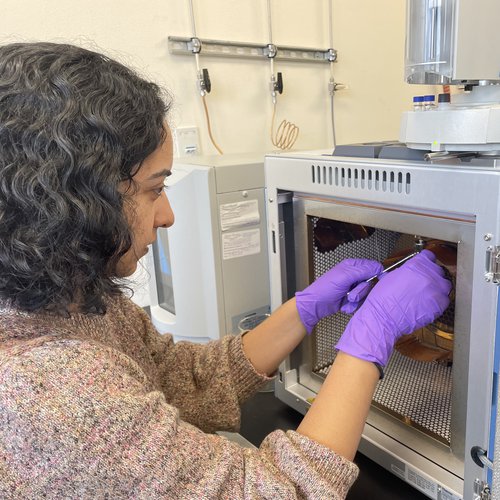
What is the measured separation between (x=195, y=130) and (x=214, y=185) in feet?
2.22

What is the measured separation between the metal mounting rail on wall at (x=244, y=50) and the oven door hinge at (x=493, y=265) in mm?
1215

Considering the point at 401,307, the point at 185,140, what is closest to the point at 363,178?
the point at 401,307

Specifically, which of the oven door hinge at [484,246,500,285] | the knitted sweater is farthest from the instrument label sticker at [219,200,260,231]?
the oven door hinge at [484,246,500,285]

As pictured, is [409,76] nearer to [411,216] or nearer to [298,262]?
[411,216]

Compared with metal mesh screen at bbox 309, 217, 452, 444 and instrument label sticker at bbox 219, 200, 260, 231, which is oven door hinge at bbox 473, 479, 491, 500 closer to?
metal mesh screen at bbox 309, 217, 452, 444

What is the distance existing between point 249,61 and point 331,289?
1111 mm

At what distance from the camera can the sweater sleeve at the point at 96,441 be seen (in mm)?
440

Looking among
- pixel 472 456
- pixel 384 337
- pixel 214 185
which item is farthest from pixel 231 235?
pixel 472 456

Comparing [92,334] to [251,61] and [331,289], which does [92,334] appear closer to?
[331,289]

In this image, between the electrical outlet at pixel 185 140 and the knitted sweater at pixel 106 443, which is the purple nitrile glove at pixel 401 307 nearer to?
the knitted sweater at pixel 106 443

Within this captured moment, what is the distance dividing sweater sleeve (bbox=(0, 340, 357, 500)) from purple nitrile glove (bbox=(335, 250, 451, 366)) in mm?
200

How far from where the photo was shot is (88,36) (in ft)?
4.31

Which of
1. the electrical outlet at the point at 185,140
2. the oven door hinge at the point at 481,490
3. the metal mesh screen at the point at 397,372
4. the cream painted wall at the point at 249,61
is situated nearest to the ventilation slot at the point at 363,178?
the metal mesh screen at the point at 397,372

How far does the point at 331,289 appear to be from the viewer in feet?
2.47
